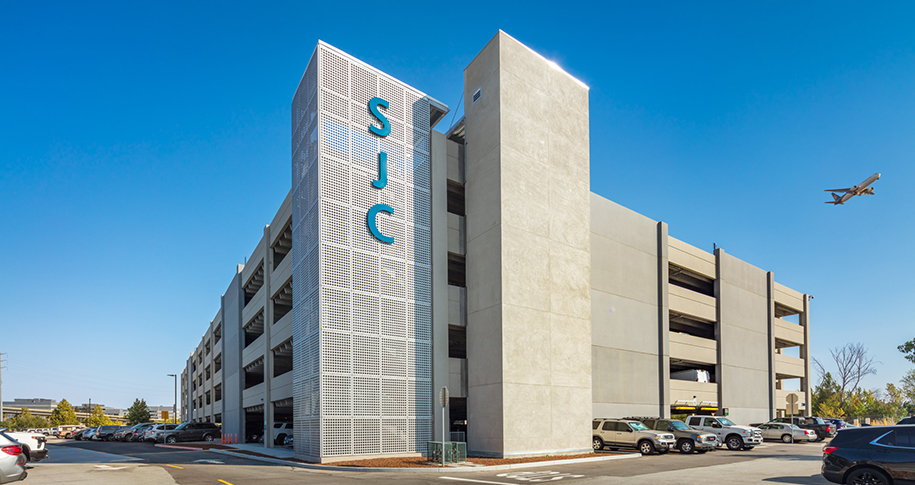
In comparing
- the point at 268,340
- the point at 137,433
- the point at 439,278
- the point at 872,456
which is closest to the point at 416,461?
the point at 439,278

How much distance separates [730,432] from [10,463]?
3129 centimetres

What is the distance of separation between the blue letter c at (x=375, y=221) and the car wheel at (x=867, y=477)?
19106 millimetres

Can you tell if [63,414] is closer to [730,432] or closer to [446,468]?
[446,468]

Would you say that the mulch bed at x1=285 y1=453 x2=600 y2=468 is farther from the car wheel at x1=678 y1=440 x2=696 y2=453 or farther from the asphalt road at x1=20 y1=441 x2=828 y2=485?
the car wheel at x1=678 y1=440 x2=696 y2=453

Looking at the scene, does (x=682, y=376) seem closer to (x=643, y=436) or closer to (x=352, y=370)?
(x=643, y=436)

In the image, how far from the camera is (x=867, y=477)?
46.7ft

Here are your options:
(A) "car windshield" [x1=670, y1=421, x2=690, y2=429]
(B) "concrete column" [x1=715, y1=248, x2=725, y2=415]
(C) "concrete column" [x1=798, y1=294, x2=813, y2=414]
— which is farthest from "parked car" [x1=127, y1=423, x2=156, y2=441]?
(C) "concrete column" [x1=798, y1=294, x2=813, y2=414]

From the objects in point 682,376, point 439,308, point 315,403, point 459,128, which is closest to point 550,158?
point 459,128

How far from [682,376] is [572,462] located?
23923 millimetres

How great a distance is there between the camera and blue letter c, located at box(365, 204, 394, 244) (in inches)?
1055

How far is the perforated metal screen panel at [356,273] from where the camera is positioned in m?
24.8

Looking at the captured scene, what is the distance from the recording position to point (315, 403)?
966 inches

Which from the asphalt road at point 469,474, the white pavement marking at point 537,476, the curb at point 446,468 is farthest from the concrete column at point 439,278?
the white pavement marking at point 537,476

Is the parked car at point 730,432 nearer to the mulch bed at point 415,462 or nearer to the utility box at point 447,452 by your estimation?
the mulch bed at point 415,462
